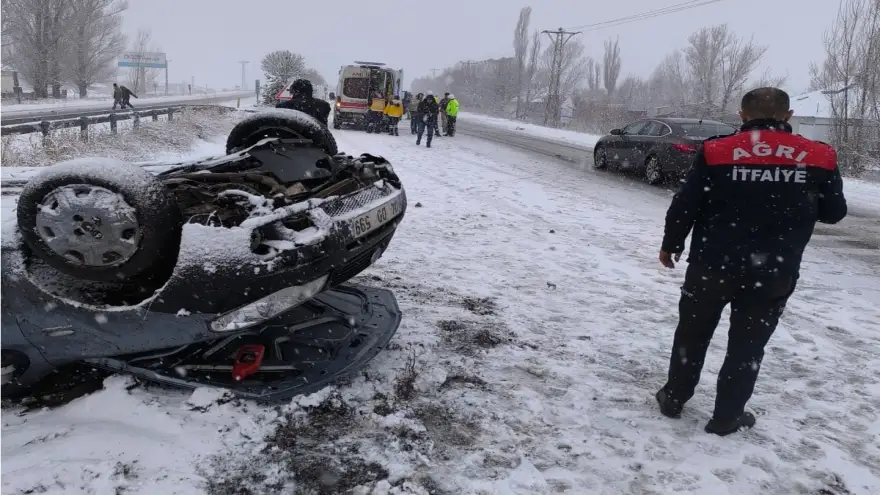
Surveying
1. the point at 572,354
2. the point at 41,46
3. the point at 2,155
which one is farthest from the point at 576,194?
the point at 41,46

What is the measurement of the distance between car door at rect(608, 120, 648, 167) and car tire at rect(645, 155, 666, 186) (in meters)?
0.76

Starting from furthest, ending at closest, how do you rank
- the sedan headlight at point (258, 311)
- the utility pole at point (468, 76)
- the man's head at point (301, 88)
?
1. the utility pole at point (468, 76)
2. the man's head at point (301, 88)
3. the sedan headlight at point (258, 311)

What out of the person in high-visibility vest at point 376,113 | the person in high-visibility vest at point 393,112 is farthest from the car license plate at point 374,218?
the person in high-visibility vest at point 376,113

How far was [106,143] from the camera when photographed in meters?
10.7

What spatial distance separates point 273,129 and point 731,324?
124 inches

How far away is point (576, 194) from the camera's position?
9.66 meters

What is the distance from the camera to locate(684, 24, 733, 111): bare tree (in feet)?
156

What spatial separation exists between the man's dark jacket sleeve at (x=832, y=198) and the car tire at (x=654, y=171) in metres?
8.91

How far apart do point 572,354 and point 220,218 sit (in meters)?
2.24

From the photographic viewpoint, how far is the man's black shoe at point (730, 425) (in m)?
2.77

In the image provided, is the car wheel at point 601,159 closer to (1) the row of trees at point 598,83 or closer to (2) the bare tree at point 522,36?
(1) the row of trees at point 598,83

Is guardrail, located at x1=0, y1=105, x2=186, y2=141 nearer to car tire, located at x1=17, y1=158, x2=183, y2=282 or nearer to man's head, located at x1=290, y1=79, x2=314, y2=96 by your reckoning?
man's head, located at x1=290, y1=79, x2=314, y2=96

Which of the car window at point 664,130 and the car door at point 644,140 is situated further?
the car door at point 644,140

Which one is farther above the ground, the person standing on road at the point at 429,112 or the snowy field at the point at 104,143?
the person standing on road at the point at 429,112
